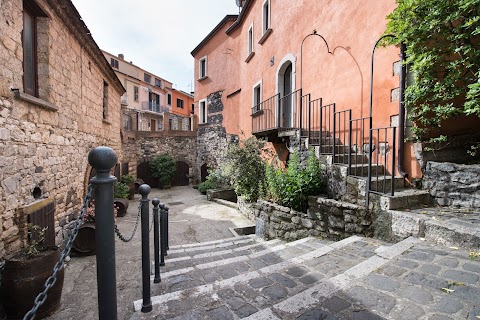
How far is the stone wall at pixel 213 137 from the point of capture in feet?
45.3

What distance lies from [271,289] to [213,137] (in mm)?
12684

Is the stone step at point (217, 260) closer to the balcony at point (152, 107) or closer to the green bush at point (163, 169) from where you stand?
the green bush at point (163, 169)

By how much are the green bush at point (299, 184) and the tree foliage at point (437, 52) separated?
170 centimetres

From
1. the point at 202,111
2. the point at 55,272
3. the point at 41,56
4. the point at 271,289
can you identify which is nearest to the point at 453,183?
the point at 271,289

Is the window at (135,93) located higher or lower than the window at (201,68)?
higher

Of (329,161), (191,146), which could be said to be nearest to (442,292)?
(329,161)

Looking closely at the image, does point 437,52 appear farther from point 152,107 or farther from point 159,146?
point 152,107

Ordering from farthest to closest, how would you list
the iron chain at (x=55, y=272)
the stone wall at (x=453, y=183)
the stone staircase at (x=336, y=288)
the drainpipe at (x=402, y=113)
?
the drainpipe at (x=402, y=113) < the stone wall at (x=453, y=183) < the stone staircase at (x=336, y=288) < the iron chain at (x=55, y=272)

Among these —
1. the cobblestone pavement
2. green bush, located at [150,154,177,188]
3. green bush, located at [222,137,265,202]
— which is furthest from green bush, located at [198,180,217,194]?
the cobblestone pavement

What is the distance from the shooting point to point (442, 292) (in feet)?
6.31

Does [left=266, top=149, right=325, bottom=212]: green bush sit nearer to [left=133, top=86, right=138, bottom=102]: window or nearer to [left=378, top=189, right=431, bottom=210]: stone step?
[left=378, top=189, right=431, bottom=210]: stone step

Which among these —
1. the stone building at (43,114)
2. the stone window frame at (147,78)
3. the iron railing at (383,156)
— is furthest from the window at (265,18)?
the stone window frame at (147,78)

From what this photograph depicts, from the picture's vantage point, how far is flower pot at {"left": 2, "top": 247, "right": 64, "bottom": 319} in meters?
2.61

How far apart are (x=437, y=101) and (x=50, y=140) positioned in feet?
19.9
